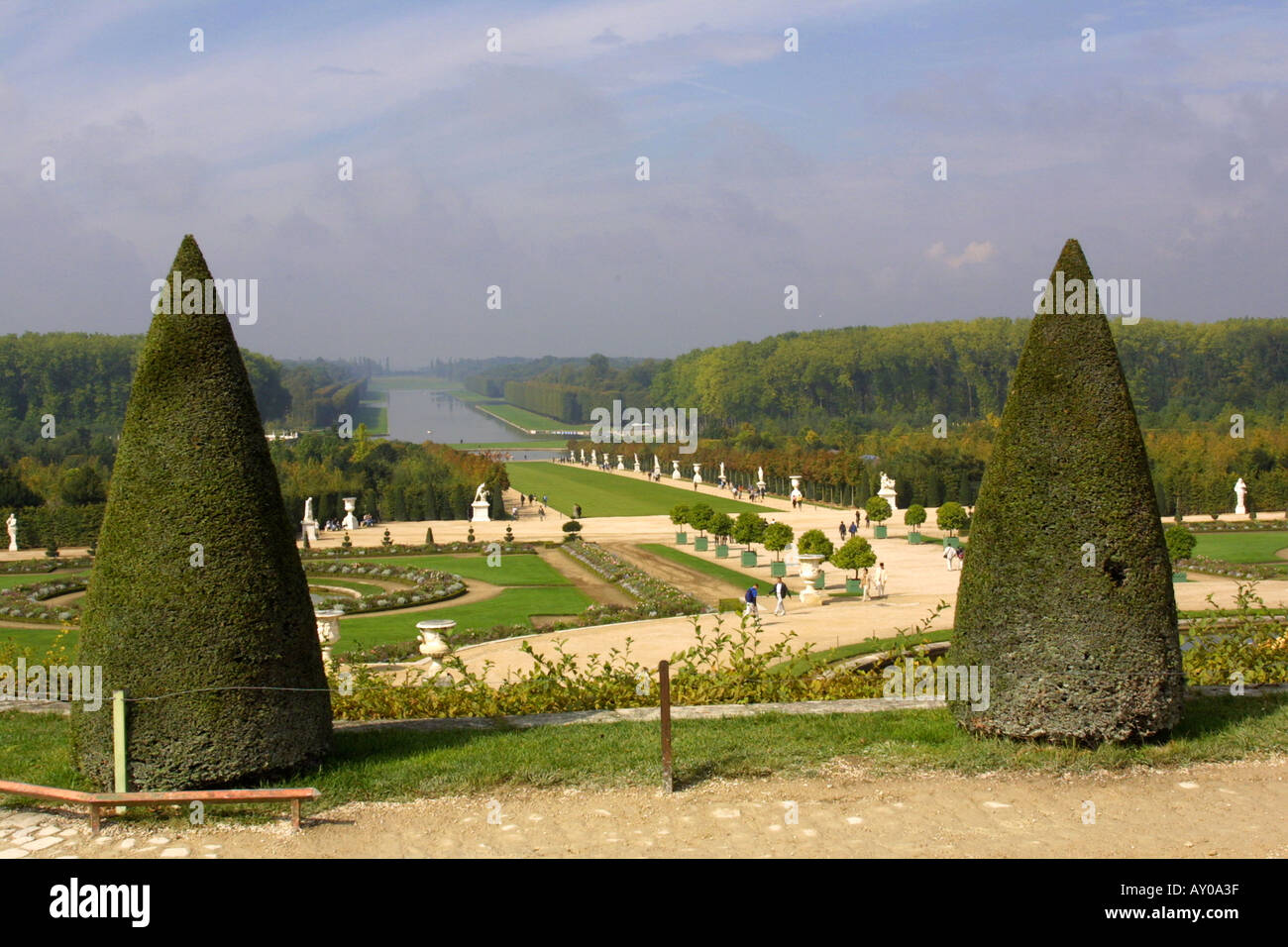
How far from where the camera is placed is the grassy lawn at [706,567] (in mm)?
32594

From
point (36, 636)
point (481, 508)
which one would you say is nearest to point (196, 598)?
point (36, 636)

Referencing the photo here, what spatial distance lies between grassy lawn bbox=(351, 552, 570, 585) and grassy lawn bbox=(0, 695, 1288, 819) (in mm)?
23200

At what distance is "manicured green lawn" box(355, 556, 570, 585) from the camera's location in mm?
35062

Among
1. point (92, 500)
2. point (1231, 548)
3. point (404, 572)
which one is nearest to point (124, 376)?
point (92, 500)

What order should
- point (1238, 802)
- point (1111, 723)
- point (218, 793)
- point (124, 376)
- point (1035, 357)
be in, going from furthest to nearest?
point (124, 376), point (1035, 357), point (1111, 723), point (1238, 802), point (218, 793)

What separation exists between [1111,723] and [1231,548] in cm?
3318

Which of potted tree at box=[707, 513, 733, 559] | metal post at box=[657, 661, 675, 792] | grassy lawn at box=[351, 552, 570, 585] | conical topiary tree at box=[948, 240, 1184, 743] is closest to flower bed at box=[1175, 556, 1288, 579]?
potted tree at box=[707, 513, 733, 559]

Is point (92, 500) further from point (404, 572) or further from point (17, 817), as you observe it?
point (17, 817)

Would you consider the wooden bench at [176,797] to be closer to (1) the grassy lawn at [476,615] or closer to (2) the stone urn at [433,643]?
(2) the stone urn at [433,643]

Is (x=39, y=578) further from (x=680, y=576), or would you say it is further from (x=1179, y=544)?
(x=1179, y=544)

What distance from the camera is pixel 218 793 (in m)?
8.28

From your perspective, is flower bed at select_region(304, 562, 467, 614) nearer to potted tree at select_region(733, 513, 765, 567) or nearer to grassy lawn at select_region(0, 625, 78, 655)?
grassy lawn at select_region(0, 625, 78, 655)

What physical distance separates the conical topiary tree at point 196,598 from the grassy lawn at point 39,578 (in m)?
28.1

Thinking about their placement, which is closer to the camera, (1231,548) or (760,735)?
(760,735)
